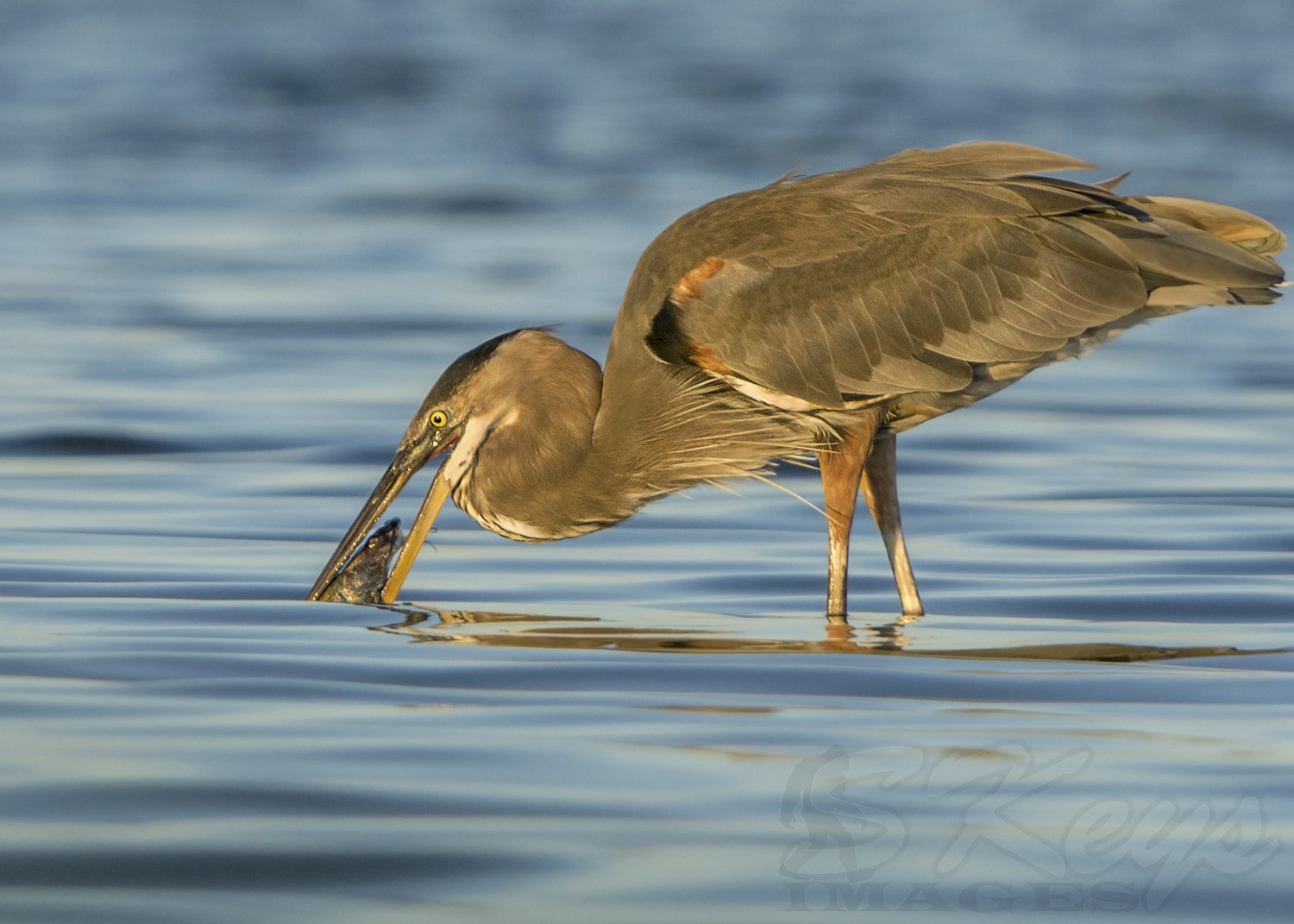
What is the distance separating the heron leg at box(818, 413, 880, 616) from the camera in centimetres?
634

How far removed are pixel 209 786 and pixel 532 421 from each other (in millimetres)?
2646

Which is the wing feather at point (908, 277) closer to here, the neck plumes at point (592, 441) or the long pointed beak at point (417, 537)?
the neck plumes at point (592, 441)

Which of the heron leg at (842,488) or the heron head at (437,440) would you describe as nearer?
the heron leg at (842,488)

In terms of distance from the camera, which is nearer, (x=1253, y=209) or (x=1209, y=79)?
(x=1253, y=209)

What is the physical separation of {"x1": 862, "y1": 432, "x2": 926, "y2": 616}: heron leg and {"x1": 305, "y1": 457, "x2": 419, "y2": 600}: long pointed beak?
1.52m

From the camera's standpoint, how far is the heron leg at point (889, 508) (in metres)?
6.47

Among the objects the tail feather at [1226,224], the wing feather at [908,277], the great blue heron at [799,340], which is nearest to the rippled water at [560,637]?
the great blue heron at [799,340]

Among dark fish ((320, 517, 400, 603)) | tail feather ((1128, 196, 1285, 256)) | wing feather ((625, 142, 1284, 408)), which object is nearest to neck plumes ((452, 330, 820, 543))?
wing feather ((625, 142, 1284, 408))

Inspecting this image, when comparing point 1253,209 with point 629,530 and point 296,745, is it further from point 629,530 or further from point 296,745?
point 296,745

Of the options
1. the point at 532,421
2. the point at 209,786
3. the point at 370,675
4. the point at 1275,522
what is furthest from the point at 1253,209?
the point at 209,786

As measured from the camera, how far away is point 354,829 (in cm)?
376

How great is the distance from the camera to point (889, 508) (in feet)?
22.0

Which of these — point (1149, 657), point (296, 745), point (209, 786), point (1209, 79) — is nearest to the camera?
point (209, 786)

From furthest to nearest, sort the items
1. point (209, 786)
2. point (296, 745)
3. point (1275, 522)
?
point (1275, 522)
point (296, 745)
point (209, 786)
